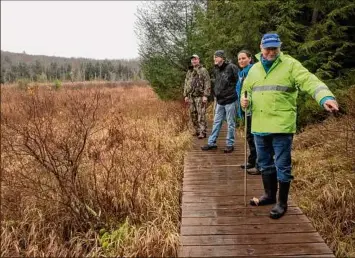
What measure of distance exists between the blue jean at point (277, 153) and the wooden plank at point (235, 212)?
422mm

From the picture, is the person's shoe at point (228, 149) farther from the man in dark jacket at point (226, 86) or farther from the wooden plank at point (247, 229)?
the wooden plank at point (247, 229)

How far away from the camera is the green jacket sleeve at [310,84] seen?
332 cm

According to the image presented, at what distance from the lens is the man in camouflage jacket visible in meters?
7.67

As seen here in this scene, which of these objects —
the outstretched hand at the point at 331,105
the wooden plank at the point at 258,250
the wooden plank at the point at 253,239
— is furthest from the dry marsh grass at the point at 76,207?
the outstretched hand at the point at 331,105

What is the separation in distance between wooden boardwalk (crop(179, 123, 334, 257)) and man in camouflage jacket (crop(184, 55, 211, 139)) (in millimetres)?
2635

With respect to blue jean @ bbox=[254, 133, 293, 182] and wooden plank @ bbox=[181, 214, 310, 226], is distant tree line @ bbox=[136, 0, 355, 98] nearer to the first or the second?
blue jean @ bbox=[254, 133, 293, 182]

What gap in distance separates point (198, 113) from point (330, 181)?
3508 mm

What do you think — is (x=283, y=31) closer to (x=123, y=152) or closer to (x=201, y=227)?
(x=123, y=152)

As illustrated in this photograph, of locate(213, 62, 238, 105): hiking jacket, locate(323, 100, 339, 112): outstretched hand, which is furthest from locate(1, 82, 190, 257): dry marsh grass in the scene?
locate(323, 100, 339, 112): outstretched hand

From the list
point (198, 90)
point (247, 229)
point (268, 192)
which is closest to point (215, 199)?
point (268, 192)

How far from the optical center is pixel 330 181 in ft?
17.3

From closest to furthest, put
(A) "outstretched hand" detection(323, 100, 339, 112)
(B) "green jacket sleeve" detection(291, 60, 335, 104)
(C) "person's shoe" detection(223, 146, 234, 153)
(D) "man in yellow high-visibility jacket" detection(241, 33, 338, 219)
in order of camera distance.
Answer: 1. (A) "outstretched hand" detection(323, 100, 339, 112)
2. (B) "green jacket sleeve" detection(291, 60, 335, 104)
3. (D) "man in yellow high-visibility jacket" detection(241, 33, 338, 219)
4. (C) "person's shoe" detection(223, 146, 234, 153)

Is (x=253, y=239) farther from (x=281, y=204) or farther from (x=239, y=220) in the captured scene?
(x=281, y=204)

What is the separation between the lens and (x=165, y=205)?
4898 mm
